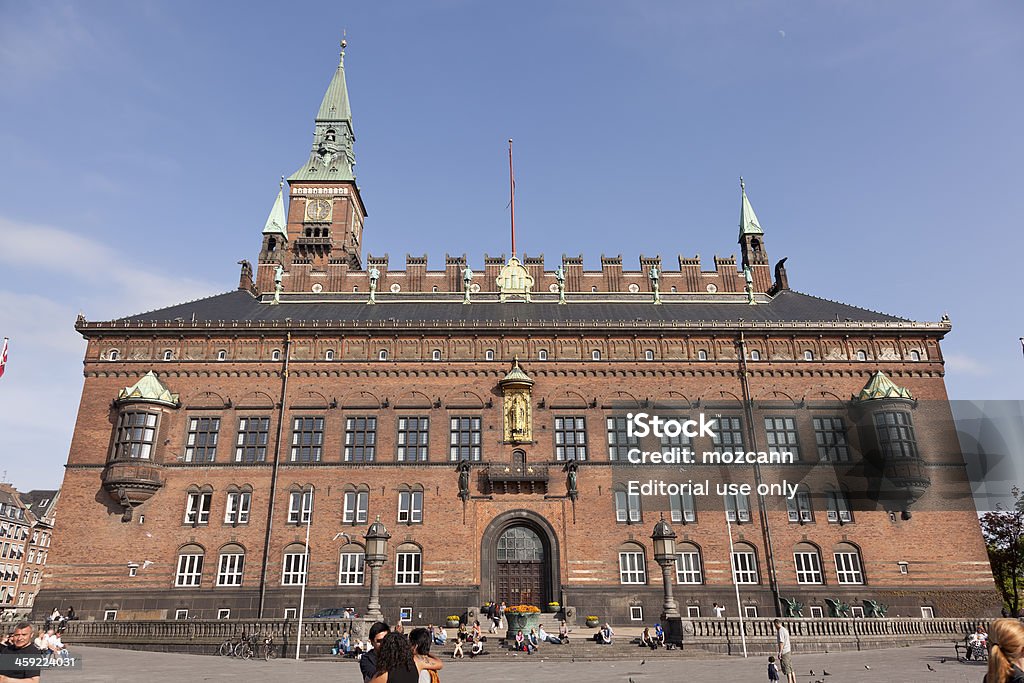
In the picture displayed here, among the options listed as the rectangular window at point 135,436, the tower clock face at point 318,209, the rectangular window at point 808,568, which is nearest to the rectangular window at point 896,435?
the rectangular window at point 808,568

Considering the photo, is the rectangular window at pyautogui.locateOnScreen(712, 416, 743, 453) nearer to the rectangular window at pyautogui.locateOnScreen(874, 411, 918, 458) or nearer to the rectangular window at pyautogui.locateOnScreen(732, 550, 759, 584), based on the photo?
the rectangular window at pyautogui.locateOnScreen(732, 550, 759, 584)

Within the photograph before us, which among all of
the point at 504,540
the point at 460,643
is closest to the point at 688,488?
the point at 504,540

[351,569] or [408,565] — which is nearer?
[351,569]

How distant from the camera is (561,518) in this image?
38.5m

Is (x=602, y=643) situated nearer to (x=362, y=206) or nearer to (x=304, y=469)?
(x=304, y=469)

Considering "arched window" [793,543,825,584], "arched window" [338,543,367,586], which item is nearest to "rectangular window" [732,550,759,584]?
"arched window" [793,543,825,584]

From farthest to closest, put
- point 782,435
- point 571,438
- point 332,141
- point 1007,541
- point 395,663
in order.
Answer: point 332,141, point 1007,541, point 782,435, point 571,438, point 395,663

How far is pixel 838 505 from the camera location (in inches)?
1547

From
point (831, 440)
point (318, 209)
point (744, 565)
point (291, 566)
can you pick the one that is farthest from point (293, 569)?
point (318, 209)

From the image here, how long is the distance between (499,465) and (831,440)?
20.1 m

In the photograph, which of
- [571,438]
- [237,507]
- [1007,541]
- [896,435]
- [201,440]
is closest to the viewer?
[237,507]

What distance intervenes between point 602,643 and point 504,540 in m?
11.0

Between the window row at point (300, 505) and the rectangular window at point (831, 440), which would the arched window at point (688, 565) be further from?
the window row at point (300, 505)

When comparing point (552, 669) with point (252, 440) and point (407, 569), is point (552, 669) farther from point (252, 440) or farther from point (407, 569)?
point (252, 440)
